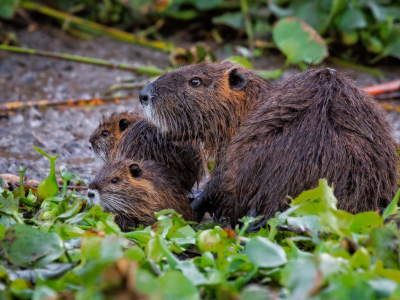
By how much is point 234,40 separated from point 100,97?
2192mm

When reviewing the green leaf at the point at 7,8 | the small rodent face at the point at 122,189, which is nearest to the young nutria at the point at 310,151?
the small rodent face at the point at 122,189

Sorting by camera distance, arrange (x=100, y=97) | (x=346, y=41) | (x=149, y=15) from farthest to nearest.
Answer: (x=149, y=15) < (x=346, y=41) < (x=100, y=97)

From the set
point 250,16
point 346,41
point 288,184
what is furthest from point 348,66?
point 288,184

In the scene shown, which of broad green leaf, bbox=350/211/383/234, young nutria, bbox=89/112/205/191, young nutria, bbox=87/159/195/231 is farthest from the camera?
young nutria, bbox=89/112/205/191

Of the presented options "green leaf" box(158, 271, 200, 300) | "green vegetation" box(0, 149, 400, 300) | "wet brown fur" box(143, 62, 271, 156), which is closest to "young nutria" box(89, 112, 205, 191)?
"wet brown fur" box(143, 62, 271, 156)

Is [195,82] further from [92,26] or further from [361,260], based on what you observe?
[92,26]

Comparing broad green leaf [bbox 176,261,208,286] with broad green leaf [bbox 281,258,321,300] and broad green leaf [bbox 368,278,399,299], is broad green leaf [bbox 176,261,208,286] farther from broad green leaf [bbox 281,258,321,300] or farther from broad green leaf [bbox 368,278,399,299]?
broad green leaf [bbox 368,278,399,299]

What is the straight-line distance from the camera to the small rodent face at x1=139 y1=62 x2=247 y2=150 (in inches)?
116

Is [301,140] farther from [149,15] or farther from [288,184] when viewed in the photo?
[149,15]

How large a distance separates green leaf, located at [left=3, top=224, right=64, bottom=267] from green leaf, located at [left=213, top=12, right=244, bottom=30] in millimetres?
4875

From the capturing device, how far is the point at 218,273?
1.79 metres

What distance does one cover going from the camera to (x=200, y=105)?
2949 mm

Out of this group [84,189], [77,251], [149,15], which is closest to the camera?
[77,251]

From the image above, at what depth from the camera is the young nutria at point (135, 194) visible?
2.81 m
